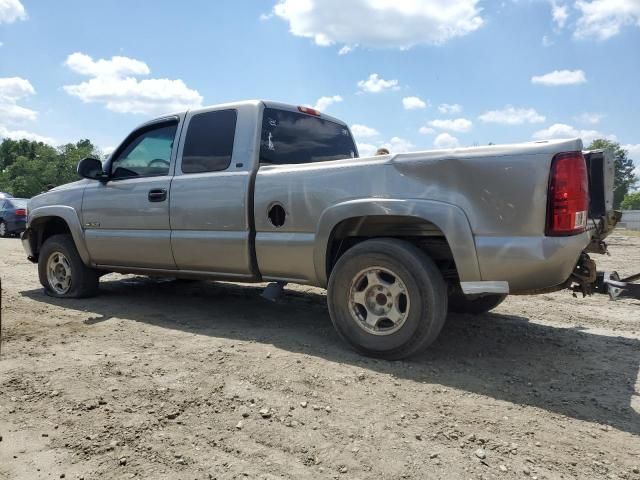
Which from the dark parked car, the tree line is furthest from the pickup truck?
the tree line

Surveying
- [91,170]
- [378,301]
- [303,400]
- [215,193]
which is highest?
[91,170]

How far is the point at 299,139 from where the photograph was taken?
4.89 metres

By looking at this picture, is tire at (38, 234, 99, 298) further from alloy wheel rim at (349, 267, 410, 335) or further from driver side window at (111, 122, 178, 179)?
alloy wheel rim at (349, 267, 410, 335)

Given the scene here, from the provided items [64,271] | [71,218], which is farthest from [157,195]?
[64,271]

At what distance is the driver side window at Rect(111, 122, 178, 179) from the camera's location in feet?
16.8

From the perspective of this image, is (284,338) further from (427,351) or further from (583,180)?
(583,180)

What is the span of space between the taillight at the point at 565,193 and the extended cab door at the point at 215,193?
235 cm

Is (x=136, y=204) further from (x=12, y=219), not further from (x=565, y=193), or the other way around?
(x=12, y=219)

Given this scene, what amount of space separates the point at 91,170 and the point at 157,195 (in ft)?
3.51

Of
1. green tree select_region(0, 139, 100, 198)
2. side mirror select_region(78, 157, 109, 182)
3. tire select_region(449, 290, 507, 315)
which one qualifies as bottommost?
tire select_region(449, 290, 507, 315)

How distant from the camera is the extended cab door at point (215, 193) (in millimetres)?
4391

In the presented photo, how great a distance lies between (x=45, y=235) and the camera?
6332mm

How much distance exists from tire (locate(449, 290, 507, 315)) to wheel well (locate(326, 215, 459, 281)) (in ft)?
3.40

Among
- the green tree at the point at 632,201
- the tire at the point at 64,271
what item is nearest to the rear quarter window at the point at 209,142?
the tire at the point at 64,271
